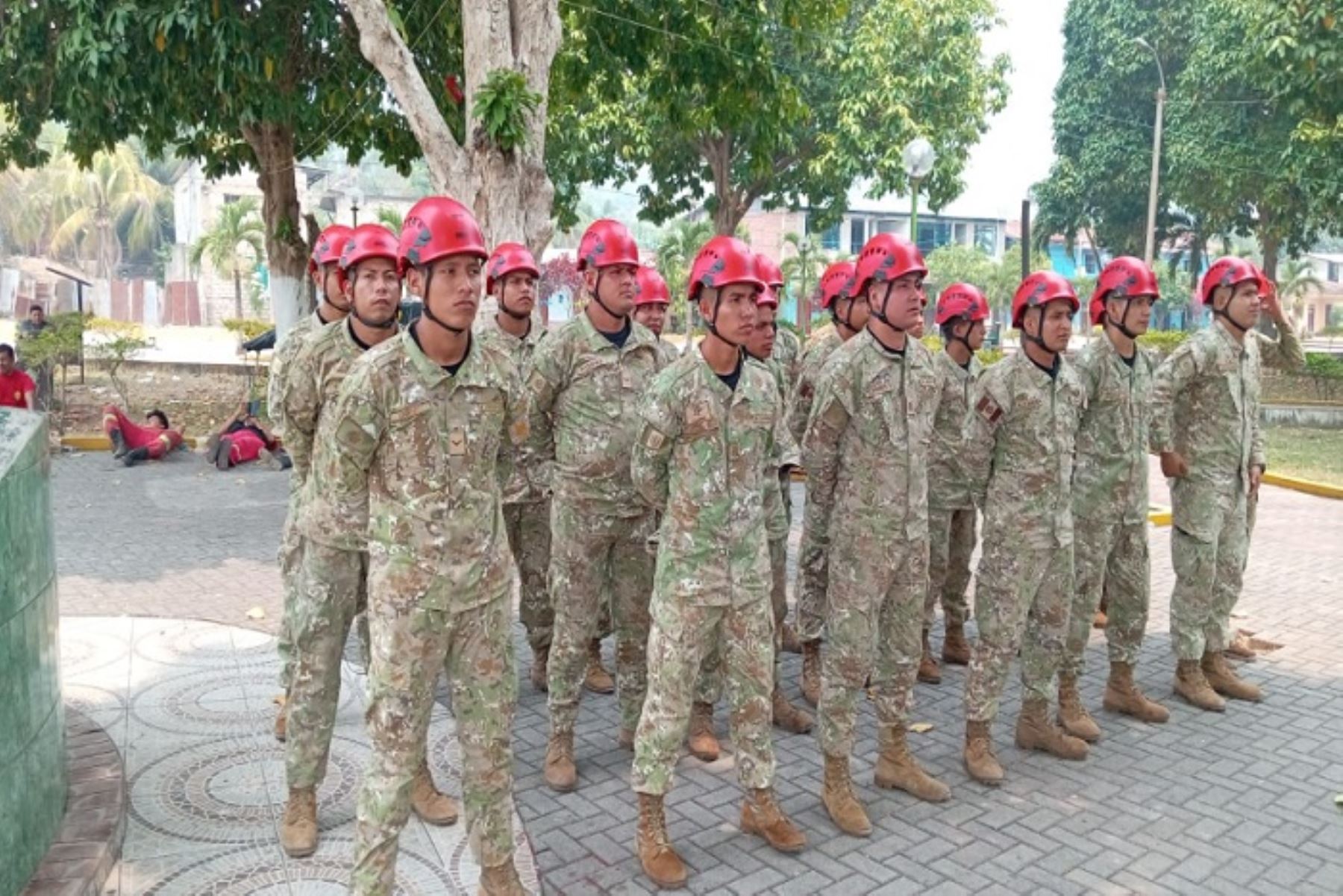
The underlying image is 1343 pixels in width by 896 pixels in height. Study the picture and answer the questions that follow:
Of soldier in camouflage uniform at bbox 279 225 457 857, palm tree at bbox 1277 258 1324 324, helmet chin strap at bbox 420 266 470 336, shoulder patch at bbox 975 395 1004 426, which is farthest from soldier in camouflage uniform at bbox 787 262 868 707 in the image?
palm tree at bbox 1277 258 1324 324

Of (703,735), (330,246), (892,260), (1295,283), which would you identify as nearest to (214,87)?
(330,246)

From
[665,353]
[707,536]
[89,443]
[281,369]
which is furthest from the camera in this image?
[89,443]

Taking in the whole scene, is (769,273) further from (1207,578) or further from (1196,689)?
(1196,689)

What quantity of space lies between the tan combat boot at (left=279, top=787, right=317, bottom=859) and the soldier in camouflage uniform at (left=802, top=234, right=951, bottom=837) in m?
1.92

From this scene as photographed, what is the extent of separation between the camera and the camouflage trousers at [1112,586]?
4926mm

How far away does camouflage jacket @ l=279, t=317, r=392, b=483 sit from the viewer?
3885 millimetres

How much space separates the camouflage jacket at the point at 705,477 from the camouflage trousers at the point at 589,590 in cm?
71

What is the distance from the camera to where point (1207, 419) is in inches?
213

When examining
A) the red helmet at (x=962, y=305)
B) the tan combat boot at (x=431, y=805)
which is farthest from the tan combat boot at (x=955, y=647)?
the tan combat boot at (x=431, y=805)

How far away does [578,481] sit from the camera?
176 inches

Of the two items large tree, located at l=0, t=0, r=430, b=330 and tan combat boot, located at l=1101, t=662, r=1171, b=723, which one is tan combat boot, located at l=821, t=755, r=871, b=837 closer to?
tan combat boot, located at l=1101, t=662, r=1171, b=723

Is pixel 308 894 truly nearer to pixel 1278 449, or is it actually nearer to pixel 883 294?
pixel 883 294

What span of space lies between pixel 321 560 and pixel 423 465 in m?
0.90

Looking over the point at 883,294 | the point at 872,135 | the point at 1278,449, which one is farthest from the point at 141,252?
the point at 883,294
